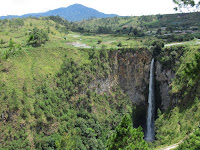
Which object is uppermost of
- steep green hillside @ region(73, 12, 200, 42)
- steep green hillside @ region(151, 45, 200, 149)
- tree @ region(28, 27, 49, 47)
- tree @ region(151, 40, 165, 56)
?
steep green hillside @ region(73, 12, 200, 42)

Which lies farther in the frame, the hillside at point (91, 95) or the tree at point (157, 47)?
the tree at point (157, 47)

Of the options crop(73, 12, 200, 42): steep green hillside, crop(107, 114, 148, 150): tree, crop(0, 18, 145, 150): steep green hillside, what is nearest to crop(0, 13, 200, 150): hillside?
crop(0, 18, 145, 150): steep green hillside

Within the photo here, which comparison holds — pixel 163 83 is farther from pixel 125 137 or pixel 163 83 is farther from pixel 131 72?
pixel 125 137

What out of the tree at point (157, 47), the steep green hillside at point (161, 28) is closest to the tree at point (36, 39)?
the tree at point (157, 47)

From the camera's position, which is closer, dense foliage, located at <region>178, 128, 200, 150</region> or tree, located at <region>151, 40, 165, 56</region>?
dense foliage, located at <region>178, 128, 200, 150</region>

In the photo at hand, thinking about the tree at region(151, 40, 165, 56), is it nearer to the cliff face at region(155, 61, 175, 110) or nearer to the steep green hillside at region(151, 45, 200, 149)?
the cliff face at region(155, 61, 175, 110)

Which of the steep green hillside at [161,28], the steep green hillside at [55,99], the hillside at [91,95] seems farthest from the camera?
the steep green hillside at [161,28]

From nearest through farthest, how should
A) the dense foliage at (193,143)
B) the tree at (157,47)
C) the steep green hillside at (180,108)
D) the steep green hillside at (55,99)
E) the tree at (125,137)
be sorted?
1. the dense foliage at (193,143)
2. the tree at (125,137)
3. the steep green hillside at (180,108)
4. the steep green hillside at (55,99)
5. the tree at (157,47)

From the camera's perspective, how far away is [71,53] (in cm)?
5594

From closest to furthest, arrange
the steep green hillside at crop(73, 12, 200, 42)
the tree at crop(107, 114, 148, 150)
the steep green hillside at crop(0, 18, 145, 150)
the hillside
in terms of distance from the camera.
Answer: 1. the tree at crop(107, 114, 148, 150)
2. the hillside
3. the steep green hillside at crop(0, 18, 145, 150)
4. the steep green hillside at crop(73, 12, 200, 42)

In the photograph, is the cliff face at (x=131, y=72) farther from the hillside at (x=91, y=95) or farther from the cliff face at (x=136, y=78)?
the hillside at (x=91, y=95)

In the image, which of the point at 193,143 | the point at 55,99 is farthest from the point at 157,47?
the point at 193,143

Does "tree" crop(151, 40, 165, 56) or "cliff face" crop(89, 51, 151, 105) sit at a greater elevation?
"tree" crop(151, 40, 165, 56)

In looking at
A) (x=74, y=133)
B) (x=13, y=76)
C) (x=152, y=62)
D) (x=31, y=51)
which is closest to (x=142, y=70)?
(x=152, y=62)
